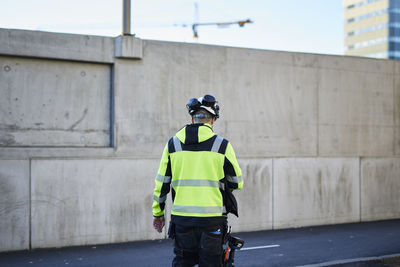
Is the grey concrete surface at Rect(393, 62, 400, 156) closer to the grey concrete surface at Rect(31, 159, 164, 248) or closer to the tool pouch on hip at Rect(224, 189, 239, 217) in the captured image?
the grey concrete surface at Rect(31, 159, 164, 248)

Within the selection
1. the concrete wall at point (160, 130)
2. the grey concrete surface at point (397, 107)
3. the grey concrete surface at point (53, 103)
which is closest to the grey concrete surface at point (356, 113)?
the concrete wall at point (160, 130)

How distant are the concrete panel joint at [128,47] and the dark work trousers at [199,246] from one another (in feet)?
19.3

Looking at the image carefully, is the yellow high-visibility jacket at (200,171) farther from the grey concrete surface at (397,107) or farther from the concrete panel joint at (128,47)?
the grey concrete surface at (397,107)

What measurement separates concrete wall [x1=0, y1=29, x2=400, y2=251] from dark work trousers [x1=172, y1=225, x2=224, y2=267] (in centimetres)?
513

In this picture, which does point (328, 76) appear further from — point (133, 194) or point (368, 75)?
point (133, 194)

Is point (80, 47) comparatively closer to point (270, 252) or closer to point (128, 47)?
point (128, 47)

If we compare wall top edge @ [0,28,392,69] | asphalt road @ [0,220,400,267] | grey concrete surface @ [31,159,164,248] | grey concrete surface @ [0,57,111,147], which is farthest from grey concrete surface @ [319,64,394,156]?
grey concrete surface @ [0,57,111,147]

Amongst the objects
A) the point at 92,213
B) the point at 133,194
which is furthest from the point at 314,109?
the point at 92,213

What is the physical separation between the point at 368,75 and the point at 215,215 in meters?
9.07

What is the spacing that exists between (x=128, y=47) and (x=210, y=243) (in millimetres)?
6168

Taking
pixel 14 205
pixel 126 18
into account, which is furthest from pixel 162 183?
pixel 126 18

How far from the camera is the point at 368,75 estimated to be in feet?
40.4

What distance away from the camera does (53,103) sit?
9438 mm

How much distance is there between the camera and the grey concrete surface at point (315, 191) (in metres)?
11.1
